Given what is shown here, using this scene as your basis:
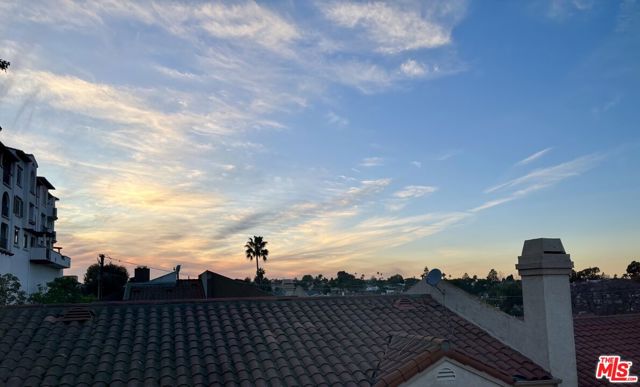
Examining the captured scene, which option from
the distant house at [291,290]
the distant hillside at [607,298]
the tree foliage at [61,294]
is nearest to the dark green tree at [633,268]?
the distant hillside at [607,298]

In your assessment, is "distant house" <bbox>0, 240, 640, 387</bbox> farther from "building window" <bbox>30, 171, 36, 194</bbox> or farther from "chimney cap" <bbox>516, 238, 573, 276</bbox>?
"building window" <bbox>30, 171, 36, 194</bbox>

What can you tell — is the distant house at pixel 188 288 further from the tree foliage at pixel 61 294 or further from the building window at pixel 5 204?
the building window at pixel 5 204

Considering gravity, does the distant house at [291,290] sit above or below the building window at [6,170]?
below

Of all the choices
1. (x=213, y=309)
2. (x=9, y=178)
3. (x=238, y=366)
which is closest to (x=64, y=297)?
(x=9, y=178)

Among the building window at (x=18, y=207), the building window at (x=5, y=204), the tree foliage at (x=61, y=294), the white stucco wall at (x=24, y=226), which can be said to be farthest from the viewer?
the building window at (x=18, y=207)

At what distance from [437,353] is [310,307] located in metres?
5.00

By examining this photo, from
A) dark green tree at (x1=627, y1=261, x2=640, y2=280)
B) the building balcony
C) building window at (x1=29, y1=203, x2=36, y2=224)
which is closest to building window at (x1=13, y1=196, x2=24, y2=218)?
building window at (x1=29, y1=203, x2=36, y2=224)

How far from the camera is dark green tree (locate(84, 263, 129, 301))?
9694cm

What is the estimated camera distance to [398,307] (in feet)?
50.0

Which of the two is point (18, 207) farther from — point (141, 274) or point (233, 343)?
point (233, 343)

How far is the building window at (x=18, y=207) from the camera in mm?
61469

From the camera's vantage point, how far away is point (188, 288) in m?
47.5

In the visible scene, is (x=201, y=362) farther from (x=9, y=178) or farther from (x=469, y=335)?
(x=9, y=178)

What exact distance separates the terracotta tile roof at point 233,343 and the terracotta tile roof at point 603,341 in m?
2.24
